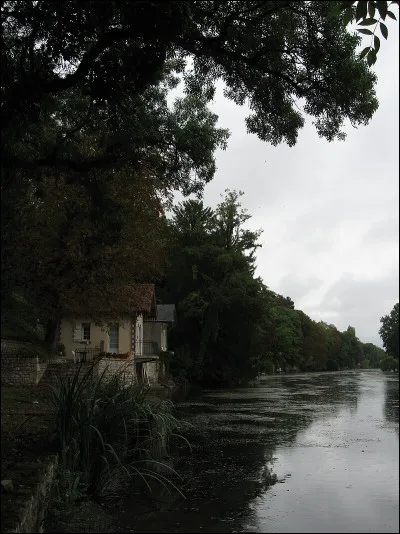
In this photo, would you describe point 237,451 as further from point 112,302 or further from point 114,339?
point 114,339

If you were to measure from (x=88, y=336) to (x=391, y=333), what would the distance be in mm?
80428

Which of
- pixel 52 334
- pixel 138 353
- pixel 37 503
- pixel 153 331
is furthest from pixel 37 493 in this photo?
pixel 153 331

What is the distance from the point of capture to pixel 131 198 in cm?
2495

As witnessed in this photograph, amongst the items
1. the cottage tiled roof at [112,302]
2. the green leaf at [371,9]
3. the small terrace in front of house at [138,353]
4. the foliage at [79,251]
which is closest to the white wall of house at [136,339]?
the small terrace in front of house at [138,353]

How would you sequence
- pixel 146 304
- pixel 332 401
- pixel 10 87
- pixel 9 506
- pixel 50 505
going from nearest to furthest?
pixel 9 506 → pixel 50 505 → pixel 10 87 → pixel 332 401 → pixel 146 304

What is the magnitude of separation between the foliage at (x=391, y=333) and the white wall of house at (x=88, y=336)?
70.3 m

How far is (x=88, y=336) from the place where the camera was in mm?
37750

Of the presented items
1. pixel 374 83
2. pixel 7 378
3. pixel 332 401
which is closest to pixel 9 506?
pixel 374 83

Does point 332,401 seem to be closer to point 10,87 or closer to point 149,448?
point 149,448

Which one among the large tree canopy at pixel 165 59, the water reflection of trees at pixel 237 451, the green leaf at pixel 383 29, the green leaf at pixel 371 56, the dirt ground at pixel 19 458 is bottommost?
the water reflection of trees at pixel 237 451

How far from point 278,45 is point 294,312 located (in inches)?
4453

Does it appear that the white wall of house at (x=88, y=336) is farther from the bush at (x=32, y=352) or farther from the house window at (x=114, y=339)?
the bush at (x=32, y=352)

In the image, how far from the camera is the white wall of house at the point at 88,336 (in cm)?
3731

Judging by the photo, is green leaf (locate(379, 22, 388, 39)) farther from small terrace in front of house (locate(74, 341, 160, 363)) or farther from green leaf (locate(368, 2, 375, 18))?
small terrace in front of house (locate(74, 341, 160, 363))
